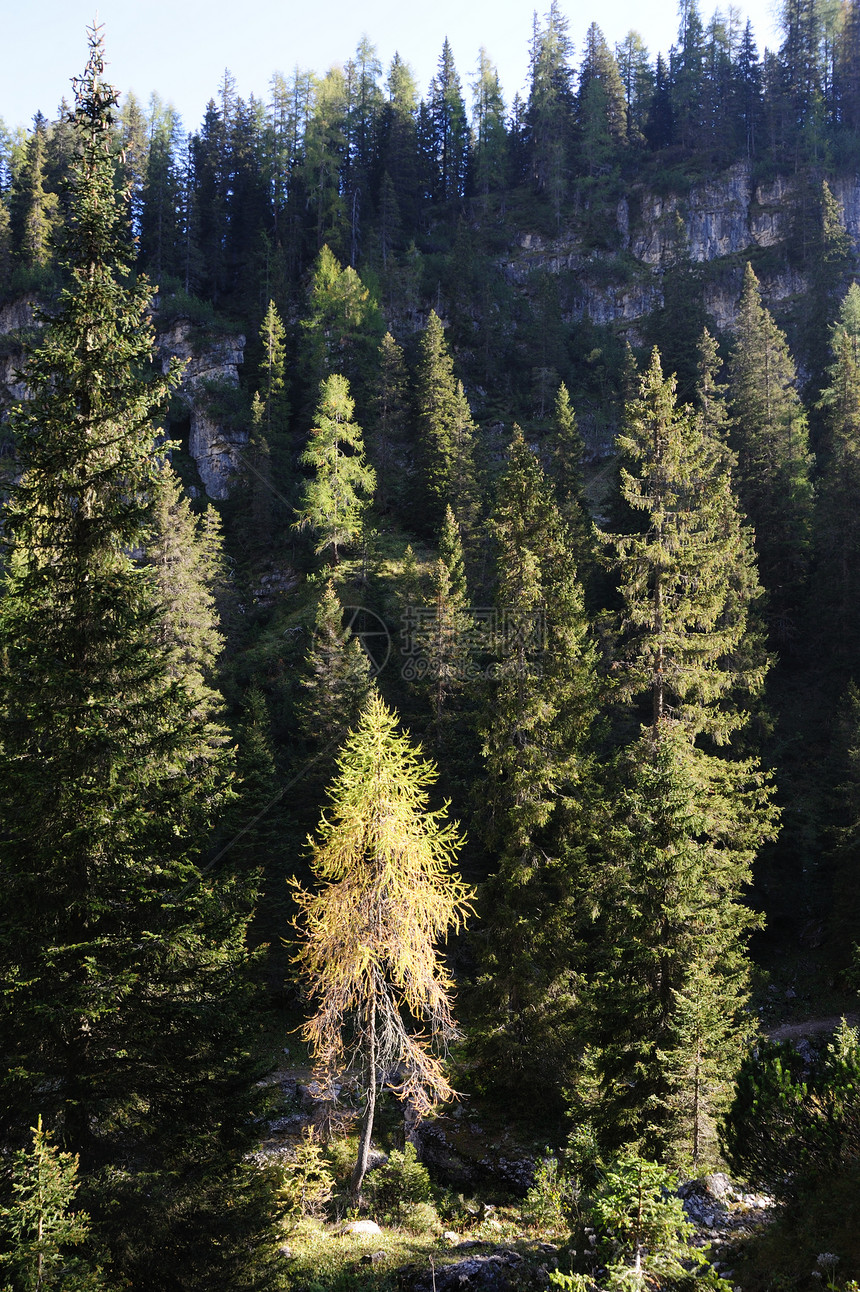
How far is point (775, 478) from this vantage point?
1513 inches

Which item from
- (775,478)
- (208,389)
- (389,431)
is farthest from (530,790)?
(208,389)

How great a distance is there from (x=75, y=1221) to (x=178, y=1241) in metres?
2.18

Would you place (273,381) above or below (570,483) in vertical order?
above

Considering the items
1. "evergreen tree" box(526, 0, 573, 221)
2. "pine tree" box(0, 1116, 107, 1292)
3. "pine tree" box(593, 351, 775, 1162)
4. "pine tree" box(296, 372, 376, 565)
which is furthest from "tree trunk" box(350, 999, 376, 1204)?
"evergreen tree" box(526, 0, 573, 221)

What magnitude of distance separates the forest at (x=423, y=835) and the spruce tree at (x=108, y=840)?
0.05m

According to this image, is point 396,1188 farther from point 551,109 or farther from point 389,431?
point 551,109

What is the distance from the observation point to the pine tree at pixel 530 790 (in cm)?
1881

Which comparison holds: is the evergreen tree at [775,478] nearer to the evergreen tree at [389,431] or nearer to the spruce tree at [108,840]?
the evergreen tree at [389,431]

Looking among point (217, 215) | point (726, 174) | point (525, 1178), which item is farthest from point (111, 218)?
point (726, 174)

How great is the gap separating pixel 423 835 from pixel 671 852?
14.7 ft

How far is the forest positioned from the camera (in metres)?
8.54

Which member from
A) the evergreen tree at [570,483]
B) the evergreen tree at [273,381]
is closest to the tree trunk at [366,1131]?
the evergreen tree at [570,483]

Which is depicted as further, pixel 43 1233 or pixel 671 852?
pixel 671 852

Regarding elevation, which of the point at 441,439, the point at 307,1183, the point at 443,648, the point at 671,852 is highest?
the point at 441,439
